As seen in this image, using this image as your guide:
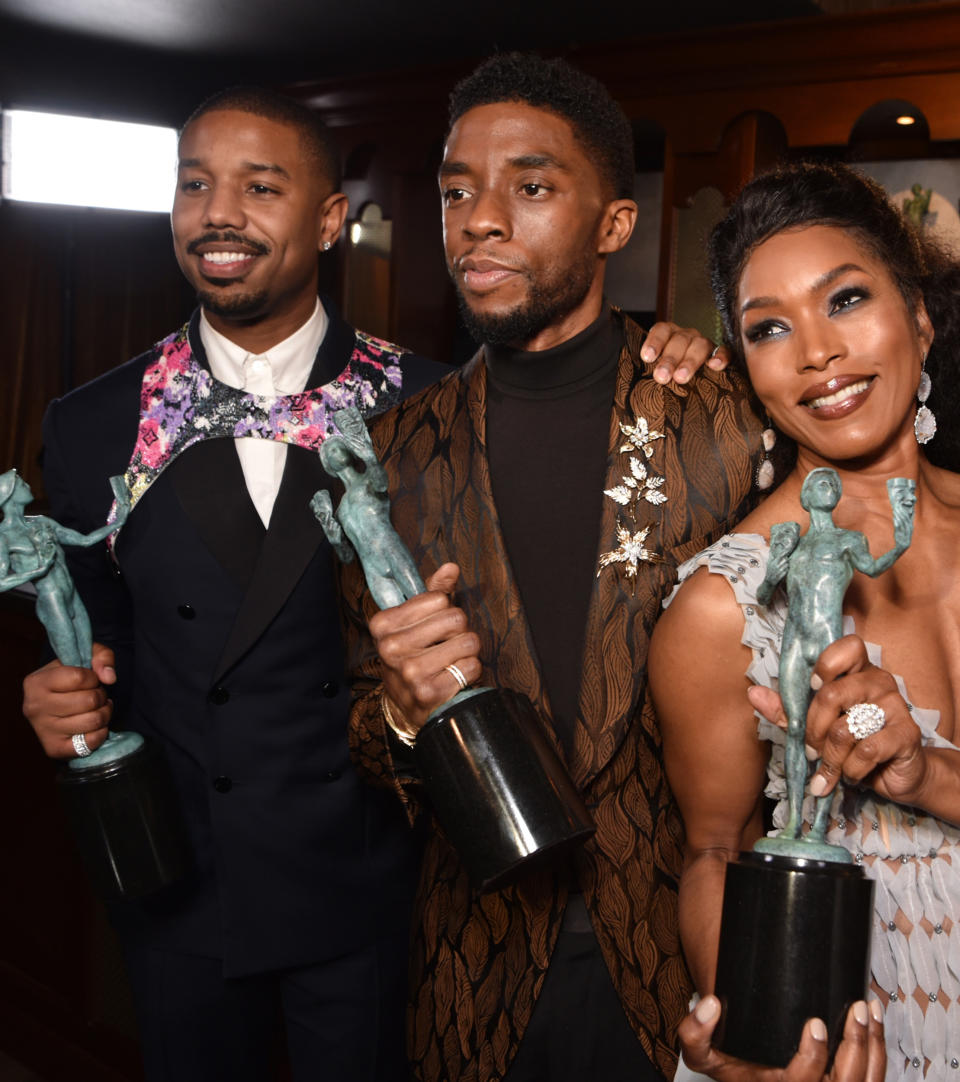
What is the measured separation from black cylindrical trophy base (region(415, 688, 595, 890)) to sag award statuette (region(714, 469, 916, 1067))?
22cm

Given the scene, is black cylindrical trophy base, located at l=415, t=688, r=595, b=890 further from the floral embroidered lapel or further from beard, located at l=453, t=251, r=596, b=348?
the floral embroidered lapel

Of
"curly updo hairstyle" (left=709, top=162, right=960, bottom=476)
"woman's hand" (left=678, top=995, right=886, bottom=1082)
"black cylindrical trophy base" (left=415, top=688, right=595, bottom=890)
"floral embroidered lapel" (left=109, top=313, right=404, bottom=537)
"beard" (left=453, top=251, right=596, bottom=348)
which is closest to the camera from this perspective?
"woman's hand" (left=678, top=995, right=886, bottom=1082)

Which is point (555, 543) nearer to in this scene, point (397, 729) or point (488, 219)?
point (397, 729)

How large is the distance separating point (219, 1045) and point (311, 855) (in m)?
0.34

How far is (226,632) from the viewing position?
1.92 metres

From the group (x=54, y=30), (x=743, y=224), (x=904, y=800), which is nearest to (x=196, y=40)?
(x=54, y=30)

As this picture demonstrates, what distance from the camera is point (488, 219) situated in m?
1.66

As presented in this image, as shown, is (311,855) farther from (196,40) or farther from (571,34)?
(196,40)

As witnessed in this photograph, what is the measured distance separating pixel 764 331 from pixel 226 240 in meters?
0.99

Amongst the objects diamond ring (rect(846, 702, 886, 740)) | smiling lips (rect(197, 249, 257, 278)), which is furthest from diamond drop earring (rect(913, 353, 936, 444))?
smiling lips (rect(197, 249, 257, 278))

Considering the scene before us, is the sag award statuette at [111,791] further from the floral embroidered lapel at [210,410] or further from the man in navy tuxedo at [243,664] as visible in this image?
the floral embroidered lapel at [210,410]

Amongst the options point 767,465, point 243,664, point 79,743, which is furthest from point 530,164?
point 79,743

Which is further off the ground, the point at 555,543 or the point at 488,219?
the point at 488,219

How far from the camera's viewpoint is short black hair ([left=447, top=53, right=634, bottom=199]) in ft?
5.75
